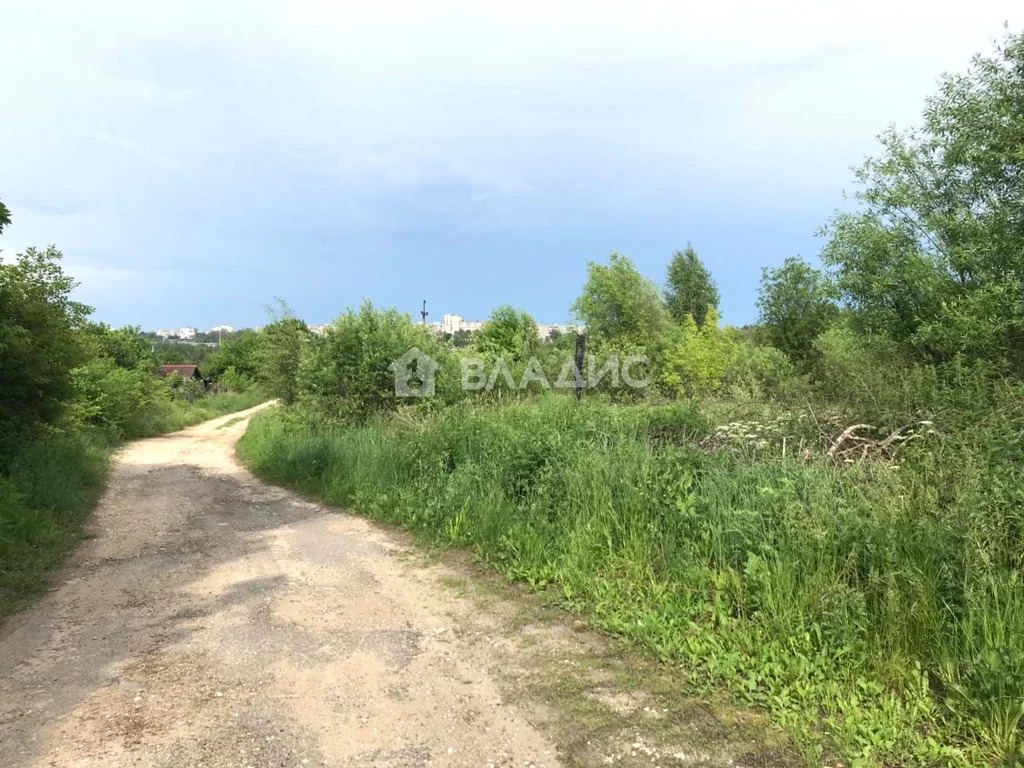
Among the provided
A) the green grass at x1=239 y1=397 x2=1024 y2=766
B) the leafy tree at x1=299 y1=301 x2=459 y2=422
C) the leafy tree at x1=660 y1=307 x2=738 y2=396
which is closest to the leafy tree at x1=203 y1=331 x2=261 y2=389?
the leafy tree at x1=660 y1=307 x2=738 y2=396

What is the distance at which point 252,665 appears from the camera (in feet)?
12.2

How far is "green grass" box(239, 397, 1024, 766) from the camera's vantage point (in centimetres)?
288

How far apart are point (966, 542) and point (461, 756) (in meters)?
2.97

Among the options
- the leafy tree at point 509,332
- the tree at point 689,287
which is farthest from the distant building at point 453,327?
the tree at point 689,287

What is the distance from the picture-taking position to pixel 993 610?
3.10 meters

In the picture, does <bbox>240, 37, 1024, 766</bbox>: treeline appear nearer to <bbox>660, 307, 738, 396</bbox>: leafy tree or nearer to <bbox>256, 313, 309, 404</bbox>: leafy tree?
<bbox>256, 313, 309, 404</bbox>: leafy tree

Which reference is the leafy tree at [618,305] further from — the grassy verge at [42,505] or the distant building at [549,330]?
the grassy verge at [42,505]

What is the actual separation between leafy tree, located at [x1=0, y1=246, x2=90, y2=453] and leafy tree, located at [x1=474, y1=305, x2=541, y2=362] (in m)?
19.8

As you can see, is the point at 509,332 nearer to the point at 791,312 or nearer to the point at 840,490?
the point at 791,312

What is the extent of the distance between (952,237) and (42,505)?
44.3 feet

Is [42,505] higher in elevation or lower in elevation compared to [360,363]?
lower

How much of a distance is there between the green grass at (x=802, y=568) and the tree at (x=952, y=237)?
5.01 m

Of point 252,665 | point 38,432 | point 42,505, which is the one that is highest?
point 38,432

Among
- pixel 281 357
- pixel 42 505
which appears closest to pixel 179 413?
pixel 281 357
